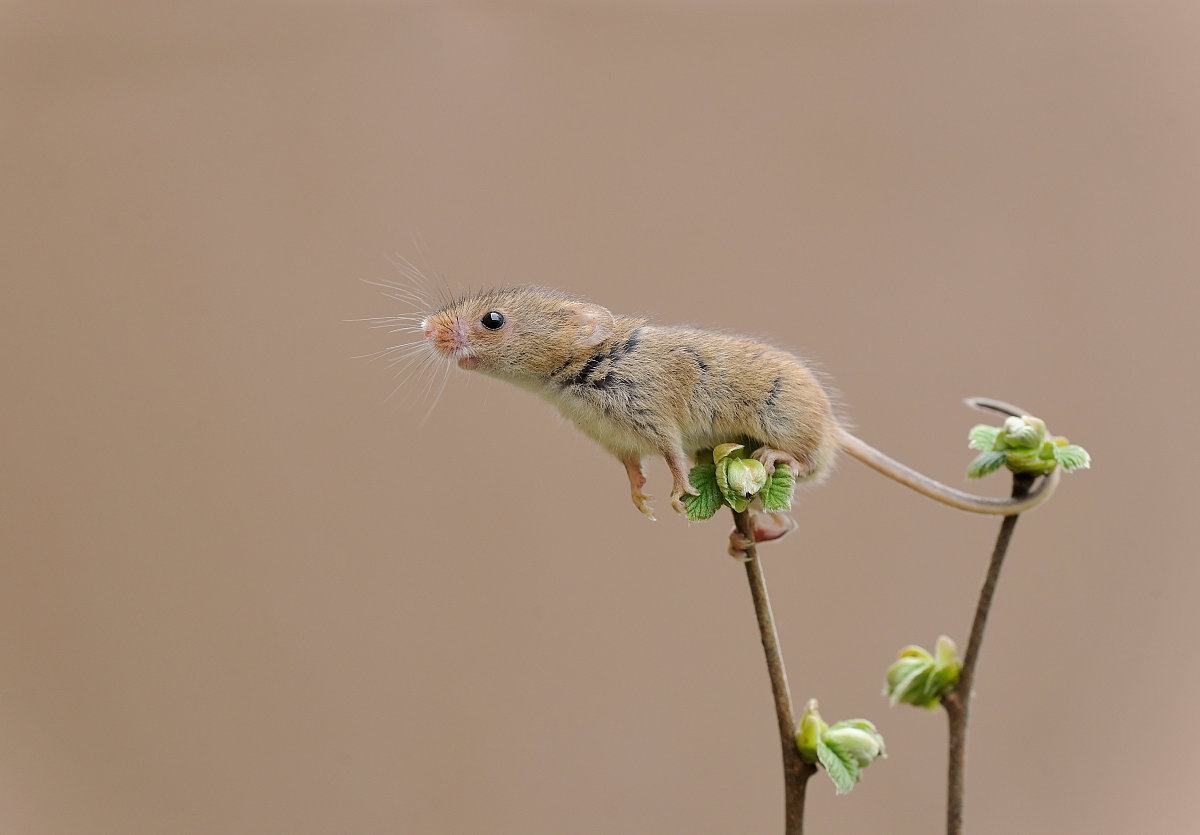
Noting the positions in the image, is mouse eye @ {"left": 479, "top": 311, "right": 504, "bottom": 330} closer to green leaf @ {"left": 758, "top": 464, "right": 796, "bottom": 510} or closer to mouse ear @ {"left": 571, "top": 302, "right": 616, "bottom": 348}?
mouse ear @ {"left": 571, "top": 302, "right": 616, "bottom": 348}

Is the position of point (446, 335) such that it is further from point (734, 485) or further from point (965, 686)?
point (965, 686)

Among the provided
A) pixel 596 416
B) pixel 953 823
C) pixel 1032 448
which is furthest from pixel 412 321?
pixel 953 823

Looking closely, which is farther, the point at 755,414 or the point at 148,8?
the point at 148,8

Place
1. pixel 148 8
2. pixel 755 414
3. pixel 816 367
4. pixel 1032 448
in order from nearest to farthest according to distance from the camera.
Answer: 1. pixel 1032 448
2. pixel 755 414
3. pixel 816 367
4. pixel 148 8

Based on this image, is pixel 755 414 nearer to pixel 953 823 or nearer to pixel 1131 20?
pixel 953 823

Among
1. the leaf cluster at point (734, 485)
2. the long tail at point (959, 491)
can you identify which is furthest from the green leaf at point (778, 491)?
the long tail at point (959, 491)

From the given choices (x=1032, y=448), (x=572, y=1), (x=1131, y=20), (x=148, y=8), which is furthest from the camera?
(x=1131, y=20)

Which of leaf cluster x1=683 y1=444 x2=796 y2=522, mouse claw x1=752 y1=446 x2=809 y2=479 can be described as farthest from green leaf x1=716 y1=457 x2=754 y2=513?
mouse claw x1=752 y1=446 x2=809 y2=479
